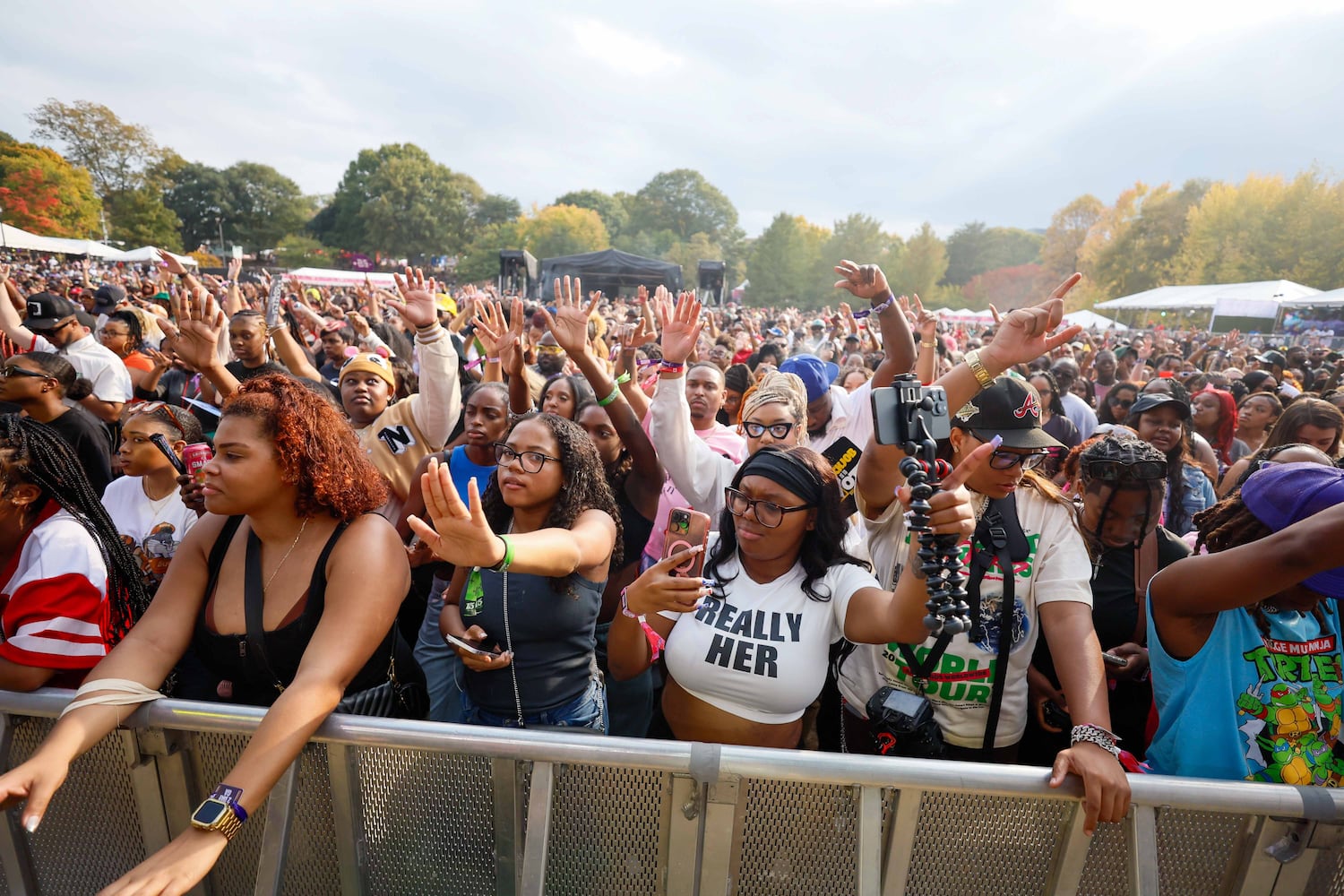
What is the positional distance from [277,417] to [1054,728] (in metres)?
2.69

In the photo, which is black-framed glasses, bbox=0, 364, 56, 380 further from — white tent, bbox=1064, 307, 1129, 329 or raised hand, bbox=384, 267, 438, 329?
white tent, bbox=1064, 307, 1129, 329

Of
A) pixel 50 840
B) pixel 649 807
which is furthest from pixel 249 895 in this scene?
pixel 649 807

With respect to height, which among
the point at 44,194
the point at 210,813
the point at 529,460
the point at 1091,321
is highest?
the point at 44,194

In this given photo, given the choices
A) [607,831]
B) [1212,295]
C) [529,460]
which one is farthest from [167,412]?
[1212,295]

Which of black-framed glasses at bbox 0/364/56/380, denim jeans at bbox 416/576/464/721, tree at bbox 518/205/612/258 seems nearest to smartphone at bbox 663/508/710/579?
denim jeans at bbox 416/576/464/721

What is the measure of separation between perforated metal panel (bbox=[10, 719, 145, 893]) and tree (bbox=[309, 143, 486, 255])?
250 feet

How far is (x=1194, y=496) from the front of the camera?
4113 mm

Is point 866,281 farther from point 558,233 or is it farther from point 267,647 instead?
point 558,233

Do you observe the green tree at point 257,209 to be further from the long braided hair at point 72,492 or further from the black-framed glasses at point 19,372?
the long braided hair at point 72,492

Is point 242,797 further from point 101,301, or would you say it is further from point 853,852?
point 101,301

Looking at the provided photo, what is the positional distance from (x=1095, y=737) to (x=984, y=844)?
0.39 metres

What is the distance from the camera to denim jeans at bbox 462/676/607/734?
2.34m

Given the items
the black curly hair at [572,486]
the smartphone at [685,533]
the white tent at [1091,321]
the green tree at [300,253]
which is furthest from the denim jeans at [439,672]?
the green tree at [300,253]

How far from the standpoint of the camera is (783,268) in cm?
6956
